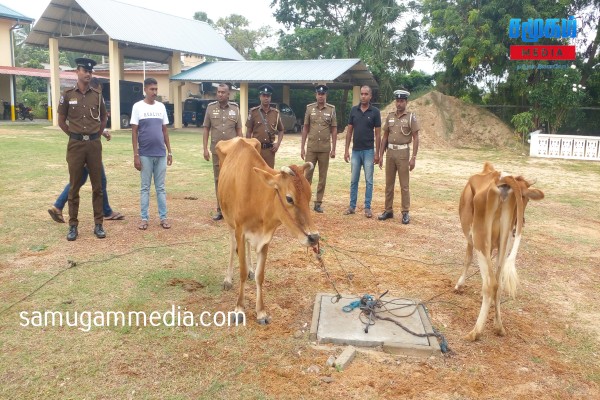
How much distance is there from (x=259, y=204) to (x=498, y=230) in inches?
77.8

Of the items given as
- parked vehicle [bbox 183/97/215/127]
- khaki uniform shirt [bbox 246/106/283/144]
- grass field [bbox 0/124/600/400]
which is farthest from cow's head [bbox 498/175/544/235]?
parked vehicle [bbox 183/97/215/127]

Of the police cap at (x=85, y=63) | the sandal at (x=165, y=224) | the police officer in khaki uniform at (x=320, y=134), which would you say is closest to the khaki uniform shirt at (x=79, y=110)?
the police cap at (x=85, y=63)

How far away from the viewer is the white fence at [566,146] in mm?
18906

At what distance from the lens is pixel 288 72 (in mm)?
26297

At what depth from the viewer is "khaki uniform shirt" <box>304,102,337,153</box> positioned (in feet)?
28.2

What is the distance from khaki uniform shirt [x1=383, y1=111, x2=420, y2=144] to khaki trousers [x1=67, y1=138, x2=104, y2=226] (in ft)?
14.1

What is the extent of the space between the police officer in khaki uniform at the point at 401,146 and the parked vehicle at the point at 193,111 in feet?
80.5

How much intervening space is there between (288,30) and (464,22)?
17.9 meters

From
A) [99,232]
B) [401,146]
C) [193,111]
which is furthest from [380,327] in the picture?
[193,111]

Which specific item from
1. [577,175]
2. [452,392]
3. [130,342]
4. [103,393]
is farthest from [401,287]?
[577,175]

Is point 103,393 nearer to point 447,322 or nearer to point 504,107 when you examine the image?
point 447,322

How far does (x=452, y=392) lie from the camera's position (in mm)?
3402

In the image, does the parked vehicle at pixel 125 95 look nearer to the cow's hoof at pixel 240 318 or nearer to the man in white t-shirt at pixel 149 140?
the man in white t-shirt at pixel 149 140

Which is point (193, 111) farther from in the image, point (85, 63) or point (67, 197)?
point (85, 63)
